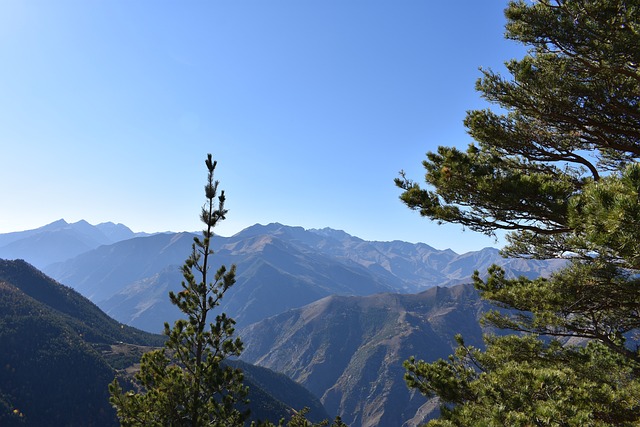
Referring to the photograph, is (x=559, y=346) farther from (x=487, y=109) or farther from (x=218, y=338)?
(x=218, y=338)

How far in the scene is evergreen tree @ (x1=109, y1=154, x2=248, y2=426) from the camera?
13.5 metres

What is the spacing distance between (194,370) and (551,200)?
586 inches

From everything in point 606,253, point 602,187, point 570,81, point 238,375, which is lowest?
point 238,375

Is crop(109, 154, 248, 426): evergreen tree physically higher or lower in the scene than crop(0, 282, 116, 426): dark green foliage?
higher

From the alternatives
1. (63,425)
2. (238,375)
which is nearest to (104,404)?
(63,425)

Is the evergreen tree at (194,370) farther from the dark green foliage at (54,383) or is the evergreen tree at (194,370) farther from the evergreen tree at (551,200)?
the dark green foliage at (54,383)

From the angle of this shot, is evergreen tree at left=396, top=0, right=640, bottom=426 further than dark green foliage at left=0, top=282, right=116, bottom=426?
No

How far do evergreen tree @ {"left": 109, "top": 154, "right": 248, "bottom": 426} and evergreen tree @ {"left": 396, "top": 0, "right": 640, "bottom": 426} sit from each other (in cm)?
784

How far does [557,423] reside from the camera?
6.48 metres

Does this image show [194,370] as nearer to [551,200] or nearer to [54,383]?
[551,200]

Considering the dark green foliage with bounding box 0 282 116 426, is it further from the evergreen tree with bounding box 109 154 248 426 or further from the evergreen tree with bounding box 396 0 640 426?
the evergreen tree with bounding box 396 0 640 426

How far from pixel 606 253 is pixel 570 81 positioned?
5.81m

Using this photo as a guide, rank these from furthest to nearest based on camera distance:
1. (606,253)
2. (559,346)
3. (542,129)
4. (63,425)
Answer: (63,425)
(559,346)
(542,129)
(606,253)

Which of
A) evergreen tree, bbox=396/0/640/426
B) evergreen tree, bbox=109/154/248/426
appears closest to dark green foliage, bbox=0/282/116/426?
evergreen tree, bbox=109/154/248/426
